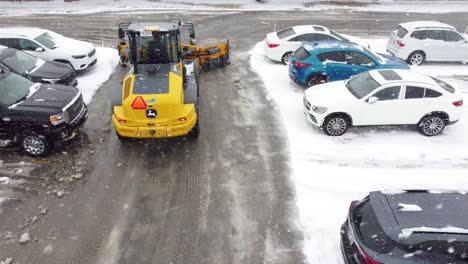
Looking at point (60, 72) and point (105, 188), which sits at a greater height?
point (60, 72)

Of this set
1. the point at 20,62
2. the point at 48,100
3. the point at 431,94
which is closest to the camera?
the point at 48,100

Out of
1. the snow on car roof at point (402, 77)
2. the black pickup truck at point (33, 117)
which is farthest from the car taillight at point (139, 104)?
the snow on car roof at point (402, 77)

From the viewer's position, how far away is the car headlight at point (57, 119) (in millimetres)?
9750

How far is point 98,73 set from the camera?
15406 millimetres

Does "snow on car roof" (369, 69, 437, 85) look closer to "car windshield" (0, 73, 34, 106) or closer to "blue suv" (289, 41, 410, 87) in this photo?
"blue suv" (289, 41, 410, 87)

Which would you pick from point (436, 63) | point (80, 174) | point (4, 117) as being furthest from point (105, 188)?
point (436, 63)

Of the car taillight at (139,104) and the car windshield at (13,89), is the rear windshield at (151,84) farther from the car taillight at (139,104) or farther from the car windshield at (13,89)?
the car windshield at (13,89)

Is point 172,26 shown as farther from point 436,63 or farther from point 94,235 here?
point 436,63

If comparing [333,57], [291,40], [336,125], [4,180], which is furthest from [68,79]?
[333,57]

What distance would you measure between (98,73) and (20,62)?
3.02m

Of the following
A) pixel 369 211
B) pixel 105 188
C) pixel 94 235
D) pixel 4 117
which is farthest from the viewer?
pixel 4 117

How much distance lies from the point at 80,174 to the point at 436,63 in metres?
15.5

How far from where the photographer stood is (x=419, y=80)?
1108cm

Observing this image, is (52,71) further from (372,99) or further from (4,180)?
(372,99)
